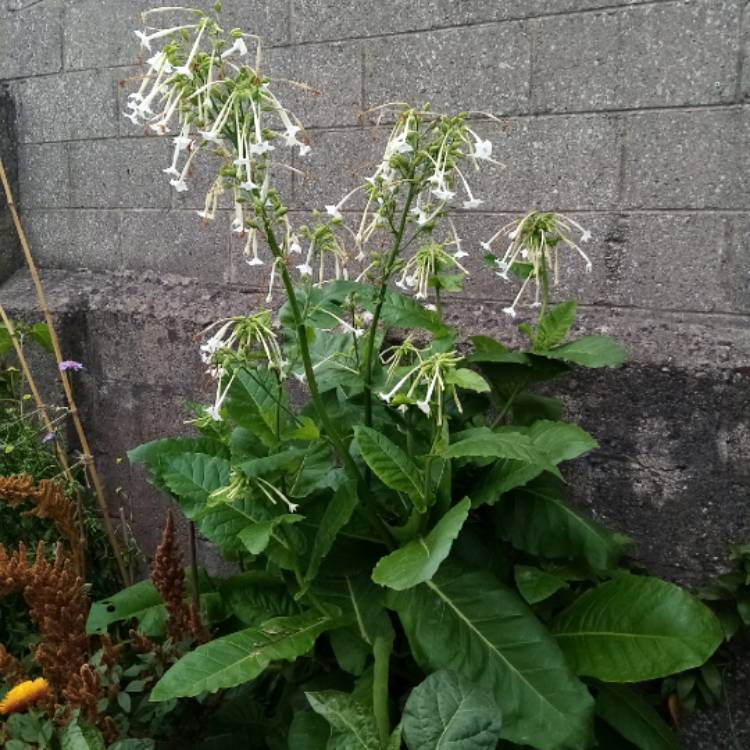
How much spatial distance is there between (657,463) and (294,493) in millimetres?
954

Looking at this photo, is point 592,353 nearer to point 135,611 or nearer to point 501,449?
point 501,449

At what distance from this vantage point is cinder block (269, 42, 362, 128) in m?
2.65

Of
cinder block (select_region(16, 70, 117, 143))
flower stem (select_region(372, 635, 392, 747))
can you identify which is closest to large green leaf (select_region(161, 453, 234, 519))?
flower stem (select_region(372, 635, 392, 747))

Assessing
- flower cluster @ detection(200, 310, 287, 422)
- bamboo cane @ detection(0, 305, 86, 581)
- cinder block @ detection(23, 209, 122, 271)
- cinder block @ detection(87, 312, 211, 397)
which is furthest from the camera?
cinder block @ detection(23, 209, 122, 271)

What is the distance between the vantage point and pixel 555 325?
2.07 m

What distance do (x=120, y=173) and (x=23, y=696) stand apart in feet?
6.96

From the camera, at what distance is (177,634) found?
190 cm

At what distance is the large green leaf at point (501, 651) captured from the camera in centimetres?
161

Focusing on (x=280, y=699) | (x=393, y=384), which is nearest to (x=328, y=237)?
(x=393, y=384)

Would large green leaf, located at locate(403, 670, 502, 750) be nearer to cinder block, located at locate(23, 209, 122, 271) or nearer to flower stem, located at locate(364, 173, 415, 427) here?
flower stem, located at locate(364, 173, 415, 427)

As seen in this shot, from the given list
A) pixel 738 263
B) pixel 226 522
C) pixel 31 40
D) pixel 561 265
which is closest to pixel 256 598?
pixel 226 522

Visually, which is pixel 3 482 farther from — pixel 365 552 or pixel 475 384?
pixel 475 384

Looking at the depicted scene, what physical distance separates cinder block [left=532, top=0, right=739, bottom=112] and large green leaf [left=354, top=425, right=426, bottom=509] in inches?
45.1

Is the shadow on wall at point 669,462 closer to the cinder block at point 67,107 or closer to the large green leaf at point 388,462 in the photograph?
the large green leaf at point 388,462
